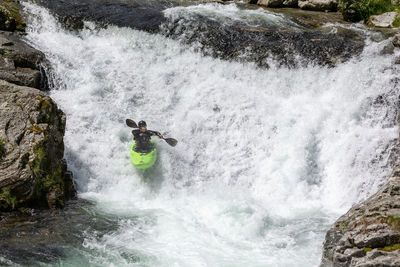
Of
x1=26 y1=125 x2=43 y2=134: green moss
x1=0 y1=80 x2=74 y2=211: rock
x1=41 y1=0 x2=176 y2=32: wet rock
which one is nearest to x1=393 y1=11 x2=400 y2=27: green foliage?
x1=41 y1=0 x2=176 y2=32: wet rock

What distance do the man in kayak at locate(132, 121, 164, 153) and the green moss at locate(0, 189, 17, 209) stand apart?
265 centimetres

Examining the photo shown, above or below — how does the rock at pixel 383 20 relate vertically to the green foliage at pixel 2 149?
above

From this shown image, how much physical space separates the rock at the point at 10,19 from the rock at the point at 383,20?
980cm

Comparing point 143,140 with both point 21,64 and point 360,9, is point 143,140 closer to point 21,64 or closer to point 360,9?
point 21,64

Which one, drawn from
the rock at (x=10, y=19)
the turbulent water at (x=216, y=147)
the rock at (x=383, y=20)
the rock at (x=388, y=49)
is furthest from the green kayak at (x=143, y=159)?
the rock at (x=383, y=20)

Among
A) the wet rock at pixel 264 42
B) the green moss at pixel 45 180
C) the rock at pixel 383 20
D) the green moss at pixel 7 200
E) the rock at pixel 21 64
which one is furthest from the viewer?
the rock at pixel 383 20

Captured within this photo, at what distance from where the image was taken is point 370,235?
12.6 ft

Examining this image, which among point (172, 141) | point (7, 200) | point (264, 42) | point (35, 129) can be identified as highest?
point (264, 42)

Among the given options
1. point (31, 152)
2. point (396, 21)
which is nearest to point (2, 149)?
point (31, 152)

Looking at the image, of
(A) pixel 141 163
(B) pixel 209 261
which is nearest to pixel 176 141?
(A) pixel 141 163

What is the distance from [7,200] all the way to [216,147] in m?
4.22

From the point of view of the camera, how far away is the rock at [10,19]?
11144mm

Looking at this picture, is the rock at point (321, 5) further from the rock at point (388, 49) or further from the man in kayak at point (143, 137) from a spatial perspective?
the man in kayak at point (143, 137)

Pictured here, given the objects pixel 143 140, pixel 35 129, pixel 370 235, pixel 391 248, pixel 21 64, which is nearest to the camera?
pixel 391 248
